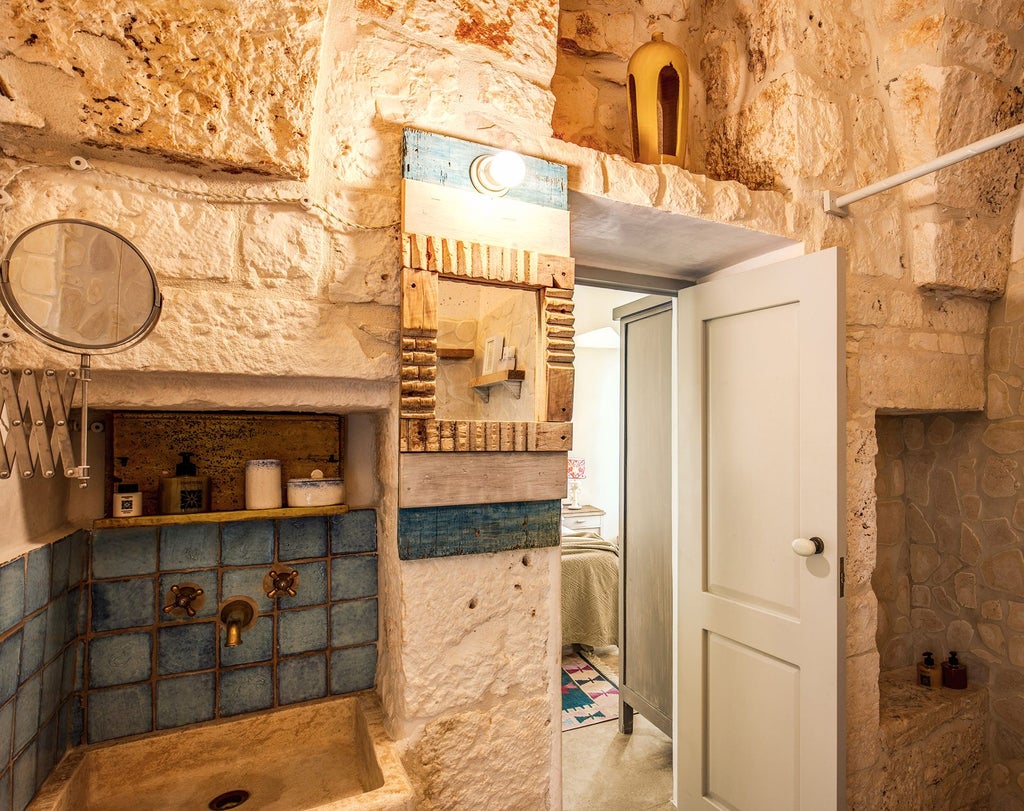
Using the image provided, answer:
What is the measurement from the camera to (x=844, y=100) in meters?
1.63

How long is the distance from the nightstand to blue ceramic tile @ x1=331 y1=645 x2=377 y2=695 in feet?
12.2

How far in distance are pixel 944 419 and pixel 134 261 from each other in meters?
2.39

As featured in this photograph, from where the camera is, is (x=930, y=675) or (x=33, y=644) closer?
(x=33, y=644)

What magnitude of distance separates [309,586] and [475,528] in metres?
0.43

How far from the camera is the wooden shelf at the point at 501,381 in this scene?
3.73 feet

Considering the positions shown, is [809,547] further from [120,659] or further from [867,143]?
[120,659]

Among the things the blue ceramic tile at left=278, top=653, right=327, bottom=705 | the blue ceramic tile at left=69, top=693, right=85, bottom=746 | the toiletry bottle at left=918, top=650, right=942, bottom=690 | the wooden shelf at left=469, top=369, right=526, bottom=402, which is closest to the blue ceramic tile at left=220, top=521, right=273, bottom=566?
the blue ceramic tile at left=278, top=653, right=327, bottom=705

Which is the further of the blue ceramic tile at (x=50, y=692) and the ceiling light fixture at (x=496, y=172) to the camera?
the ceiling light fixture at (x=496, y=172)

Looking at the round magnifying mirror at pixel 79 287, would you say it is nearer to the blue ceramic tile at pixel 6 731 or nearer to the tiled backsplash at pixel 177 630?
the tiled backsplash at pixel 177 630

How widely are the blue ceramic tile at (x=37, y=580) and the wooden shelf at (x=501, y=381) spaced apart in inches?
30.0

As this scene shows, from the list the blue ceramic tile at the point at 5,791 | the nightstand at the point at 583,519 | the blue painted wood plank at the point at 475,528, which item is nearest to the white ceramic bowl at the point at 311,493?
the blue painted wood plank at the point at 475,528

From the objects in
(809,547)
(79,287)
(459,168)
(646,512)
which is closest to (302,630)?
(79,287)

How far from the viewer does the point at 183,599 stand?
1128 mm

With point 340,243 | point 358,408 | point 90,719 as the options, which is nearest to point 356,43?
point 340,243
